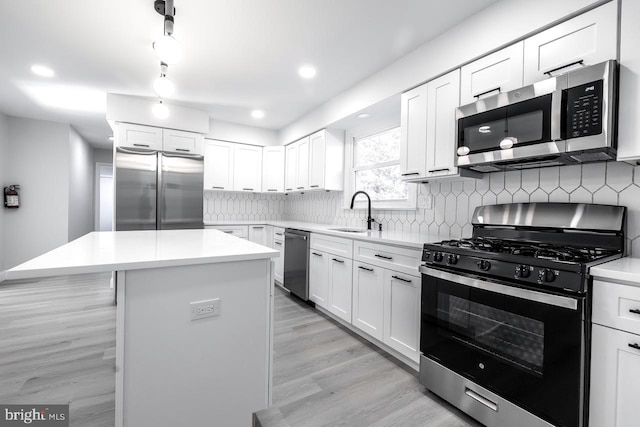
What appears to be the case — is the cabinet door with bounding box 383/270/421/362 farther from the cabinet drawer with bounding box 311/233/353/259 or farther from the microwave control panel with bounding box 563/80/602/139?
the microwave control panel with bounding box 563/80/602/139

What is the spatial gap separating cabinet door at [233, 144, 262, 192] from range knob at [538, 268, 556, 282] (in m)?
4.26

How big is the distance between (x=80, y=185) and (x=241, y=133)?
3.66 metres

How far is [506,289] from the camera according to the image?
1.43 metres

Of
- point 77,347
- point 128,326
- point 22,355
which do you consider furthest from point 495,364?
point 22,355

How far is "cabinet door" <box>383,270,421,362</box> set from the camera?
2031 mm

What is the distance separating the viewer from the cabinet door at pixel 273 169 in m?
4.94

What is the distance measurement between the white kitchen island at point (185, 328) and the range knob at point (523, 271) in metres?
1.20

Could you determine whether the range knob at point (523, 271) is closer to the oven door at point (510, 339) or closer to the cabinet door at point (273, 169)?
the oven door at point (510, 339)

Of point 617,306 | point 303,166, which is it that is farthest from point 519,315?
point 303,166

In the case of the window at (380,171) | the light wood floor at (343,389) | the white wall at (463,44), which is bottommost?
the light wood floor at (343,389)

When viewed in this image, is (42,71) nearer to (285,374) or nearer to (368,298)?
(285,374)

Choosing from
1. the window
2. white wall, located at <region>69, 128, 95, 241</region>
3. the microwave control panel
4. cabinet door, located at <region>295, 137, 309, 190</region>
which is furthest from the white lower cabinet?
white wall, located at <region>69, 128, 95, 241</region>

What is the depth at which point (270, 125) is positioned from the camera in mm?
4977

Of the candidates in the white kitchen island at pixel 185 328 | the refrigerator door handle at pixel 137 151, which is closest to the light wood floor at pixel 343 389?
the white kitchen island at pixel 185 328
